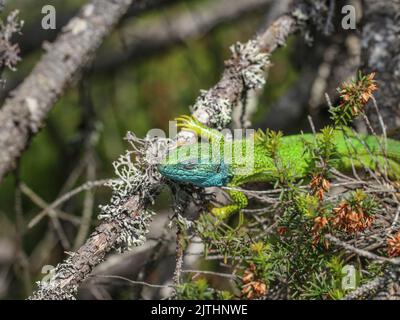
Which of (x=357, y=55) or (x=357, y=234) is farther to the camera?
(x=357, y=55)

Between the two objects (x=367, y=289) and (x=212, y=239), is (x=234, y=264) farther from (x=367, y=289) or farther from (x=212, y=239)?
(x=367, y=289)

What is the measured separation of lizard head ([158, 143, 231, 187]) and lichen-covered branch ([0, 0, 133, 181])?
101cm

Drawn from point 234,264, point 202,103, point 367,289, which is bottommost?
point 367,289

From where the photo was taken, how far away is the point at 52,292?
8.23ft

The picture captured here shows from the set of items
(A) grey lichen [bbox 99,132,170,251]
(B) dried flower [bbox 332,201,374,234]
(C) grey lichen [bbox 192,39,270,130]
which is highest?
(C) grey lichen [bbox 192,39,270,130]

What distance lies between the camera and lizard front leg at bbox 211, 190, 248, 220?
3138mm

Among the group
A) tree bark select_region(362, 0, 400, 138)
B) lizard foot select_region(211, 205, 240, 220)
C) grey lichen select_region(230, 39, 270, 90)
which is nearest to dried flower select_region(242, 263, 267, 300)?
lizard foot select_region(211, 205, 240, 220)

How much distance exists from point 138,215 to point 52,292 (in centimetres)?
53

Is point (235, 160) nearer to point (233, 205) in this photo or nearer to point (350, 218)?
point (233, 205)

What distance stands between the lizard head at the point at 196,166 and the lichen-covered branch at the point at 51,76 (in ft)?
3.32

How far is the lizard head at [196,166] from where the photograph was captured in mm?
2854

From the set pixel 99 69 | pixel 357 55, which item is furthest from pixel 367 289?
pixel 99 69

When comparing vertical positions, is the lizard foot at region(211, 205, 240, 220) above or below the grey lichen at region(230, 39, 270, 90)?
below

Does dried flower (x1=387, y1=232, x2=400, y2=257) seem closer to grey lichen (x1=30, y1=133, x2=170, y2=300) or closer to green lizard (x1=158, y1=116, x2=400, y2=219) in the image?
green lizard (x1=158, y1=116, x2=400, y2=219)
